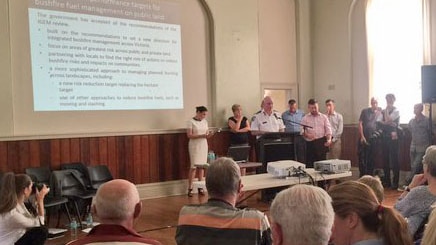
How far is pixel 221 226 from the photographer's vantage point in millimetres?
2236

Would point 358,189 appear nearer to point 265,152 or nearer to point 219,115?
point 265,152

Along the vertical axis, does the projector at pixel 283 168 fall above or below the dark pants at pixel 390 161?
above

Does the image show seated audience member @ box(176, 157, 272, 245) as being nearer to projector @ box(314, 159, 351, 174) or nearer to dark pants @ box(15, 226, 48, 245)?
dark pants @ box(15, 226, 48, 245)

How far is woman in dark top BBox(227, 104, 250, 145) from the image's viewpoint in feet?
27.6

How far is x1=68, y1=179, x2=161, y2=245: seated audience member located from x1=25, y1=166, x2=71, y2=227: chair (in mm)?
3751

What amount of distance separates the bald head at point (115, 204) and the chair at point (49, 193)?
3751 millimetres

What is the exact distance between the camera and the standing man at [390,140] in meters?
8.27

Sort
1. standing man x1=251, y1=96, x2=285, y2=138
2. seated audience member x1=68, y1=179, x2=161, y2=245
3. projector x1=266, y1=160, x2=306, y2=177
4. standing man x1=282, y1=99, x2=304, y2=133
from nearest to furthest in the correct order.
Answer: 1. seated audience member x1=68, y1=179, x2=161, y2=245
2. projector x1=266, y1=160, x2=306, y2=177
3. standing man x1=251, y1=96, x2=285, y2=138
4. standing man x1=282, y1=99, x2=304, y2=133

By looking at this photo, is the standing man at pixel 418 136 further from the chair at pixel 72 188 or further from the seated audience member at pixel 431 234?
the seated audience member at pixel 431 234

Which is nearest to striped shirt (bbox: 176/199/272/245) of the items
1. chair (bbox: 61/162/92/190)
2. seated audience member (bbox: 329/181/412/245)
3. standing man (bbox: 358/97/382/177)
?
seated audience member (bbox: 329/181/412/245)

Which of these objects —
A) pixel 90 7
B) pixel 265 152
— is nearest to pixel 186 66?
pixel 90 7

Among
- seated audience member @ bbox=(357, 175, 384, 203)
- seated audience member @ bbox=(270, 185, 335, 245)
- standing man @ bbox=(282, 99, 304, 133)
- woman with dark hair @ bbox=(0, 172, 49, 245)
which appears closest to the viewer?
seated audience member @ bbox=(270, 185, 335, 245)

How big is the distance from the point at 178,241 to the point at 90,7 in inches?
224

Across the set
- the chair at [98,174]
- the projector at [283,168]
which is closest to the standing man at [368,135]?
the projector at [283,168]
